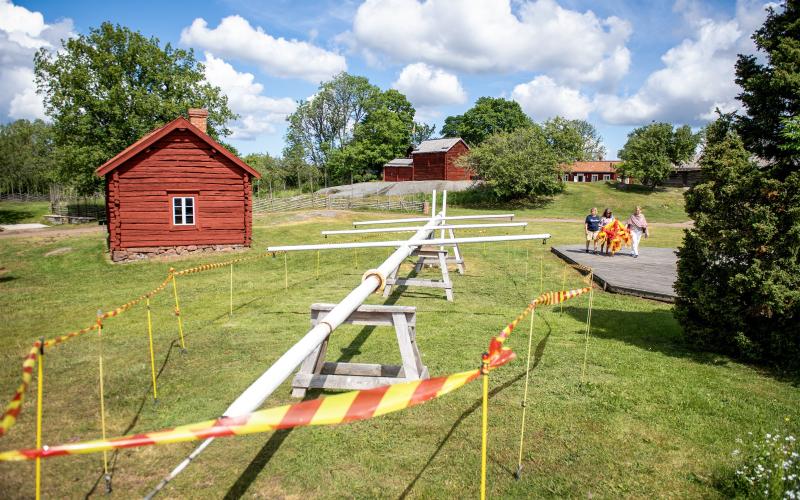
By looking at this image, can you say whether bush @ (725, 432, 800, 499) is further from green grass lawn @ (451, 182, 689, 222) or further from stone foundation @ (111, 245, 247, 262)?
green grass lawn @ (451, 182, 689, 222)

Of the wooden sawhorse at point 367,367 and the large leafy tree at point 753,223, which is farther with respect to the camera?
the large leafy tree at point 753,223

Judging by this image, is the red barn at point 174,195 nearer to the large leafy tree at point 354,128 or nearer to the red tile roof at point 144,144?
the red tile roof at point 144,144

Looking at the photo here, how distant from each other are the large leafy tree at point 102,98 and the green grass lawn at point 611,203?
25199 millimetres

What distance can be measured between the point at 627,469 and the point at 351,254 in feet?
54.3

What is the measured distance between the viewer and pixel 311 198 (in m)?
44.9

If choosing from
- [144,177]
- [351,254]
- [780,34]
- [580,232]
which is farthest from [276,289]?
[580,232]

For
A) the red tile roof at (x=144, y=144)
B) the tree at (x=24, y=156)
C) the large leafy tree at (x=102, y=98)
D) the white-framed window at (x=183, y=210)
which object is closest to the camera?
the red tile roof at (x=144, y=144)

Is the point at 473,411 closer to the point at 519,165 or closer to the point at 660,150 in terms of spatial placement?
the point at 519,165

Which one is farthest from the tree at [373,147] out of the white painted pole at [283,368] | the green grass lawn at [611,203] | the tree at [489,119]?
the white painted pole at [283,368]

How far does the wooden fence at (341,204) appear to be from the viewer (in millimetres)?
42031

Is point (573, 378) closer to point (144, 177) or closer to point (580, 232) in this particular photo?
point (144, 177)

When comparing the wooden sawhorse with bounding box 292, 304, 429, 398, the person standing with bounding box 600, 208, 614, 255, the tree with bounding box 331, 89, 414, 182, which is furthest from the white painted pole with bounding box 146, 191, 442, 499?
the tree with bounding box 331, 89, 414, 182

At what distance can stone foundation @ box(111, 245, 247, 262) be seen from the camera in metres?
20.1

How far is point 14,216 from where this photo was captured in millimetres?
46406
